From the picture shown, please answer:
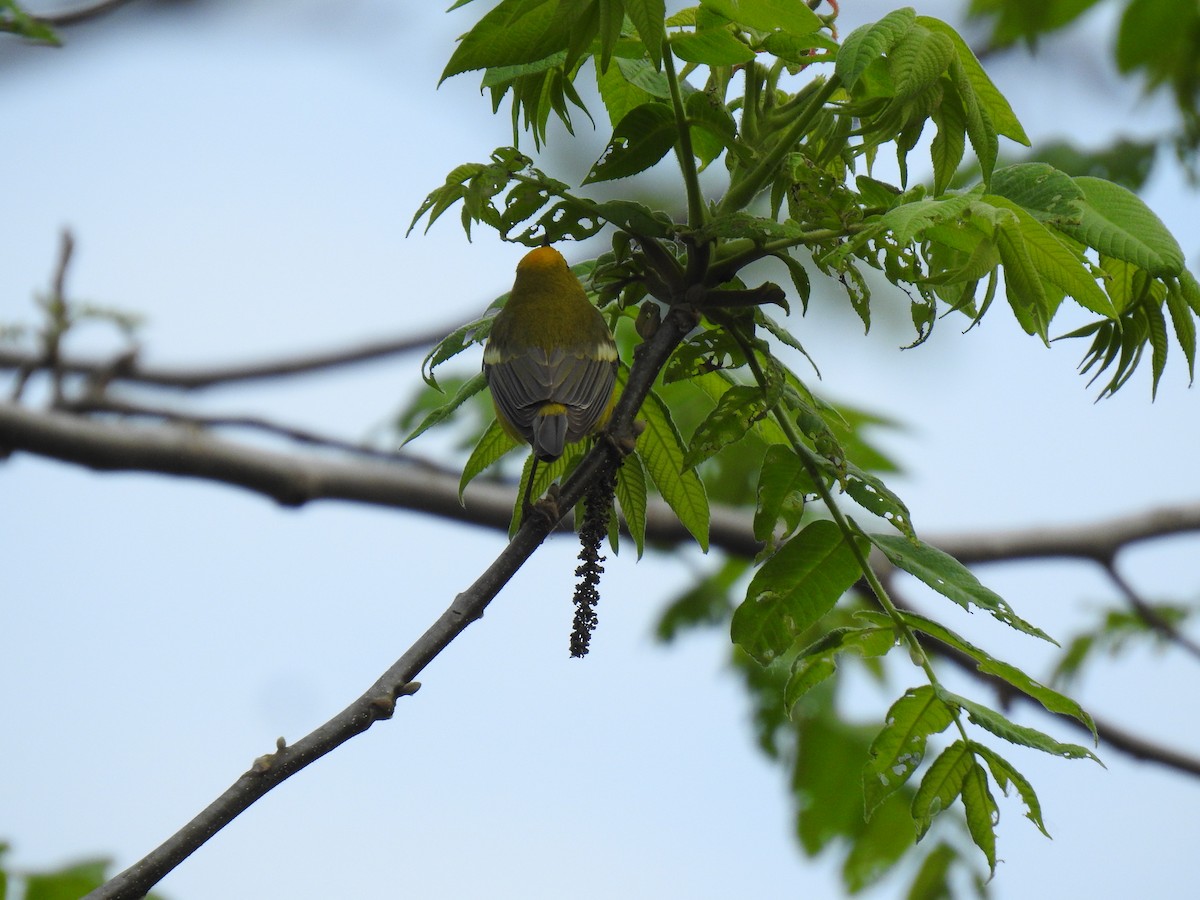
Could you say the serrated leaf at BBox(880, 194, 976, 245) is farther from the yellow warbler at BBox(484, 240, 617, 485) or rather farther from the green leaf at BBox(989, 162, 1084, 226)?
the yellow warbler at BBox(484, 240, 617, 485)

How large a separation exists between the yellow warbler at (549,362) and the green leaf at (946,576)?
770 mm

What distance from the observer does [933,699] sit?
2.67m

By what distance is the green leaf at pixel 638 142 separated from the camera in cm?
252

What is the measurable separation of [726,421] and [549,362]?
2.80 feet

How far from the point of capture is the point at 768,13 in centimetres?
235

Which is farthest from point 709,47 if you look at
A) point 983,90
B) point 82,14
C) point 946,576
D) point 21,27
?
point 82,14

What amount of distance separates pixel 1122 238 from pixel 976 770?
1.12 m

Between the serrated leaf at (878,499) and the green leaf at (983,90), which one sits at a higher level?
the green leaf at (983,90)

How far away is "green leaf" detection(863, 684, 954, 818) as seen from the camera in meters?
2.64

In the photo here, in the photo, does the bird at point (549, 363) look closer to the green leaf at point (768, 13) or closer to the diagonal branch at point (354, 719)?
the diagonal branch at point (354, 719)

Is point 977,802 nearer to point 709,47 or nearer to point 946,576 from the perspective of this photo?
point 946,576

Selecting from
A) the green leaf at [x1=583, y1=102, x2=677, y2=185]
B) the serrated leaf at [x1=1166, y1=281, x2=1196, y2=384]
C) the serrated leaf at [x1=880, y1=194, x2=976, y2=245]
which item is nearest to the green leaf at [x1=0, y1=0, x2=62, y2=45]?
the green leaf at [x1=583, y1=102, x2=677, y2=185]

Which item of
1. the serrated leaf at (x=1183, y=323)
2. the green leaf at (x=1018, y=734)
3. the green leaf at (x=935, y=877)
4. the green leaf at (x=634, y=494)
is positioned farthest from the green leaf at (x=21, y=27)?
the green leaf at (x=935, y=877)

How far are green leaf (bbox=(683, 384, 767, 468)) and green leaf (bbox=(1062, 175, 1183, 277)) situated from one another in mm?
710
